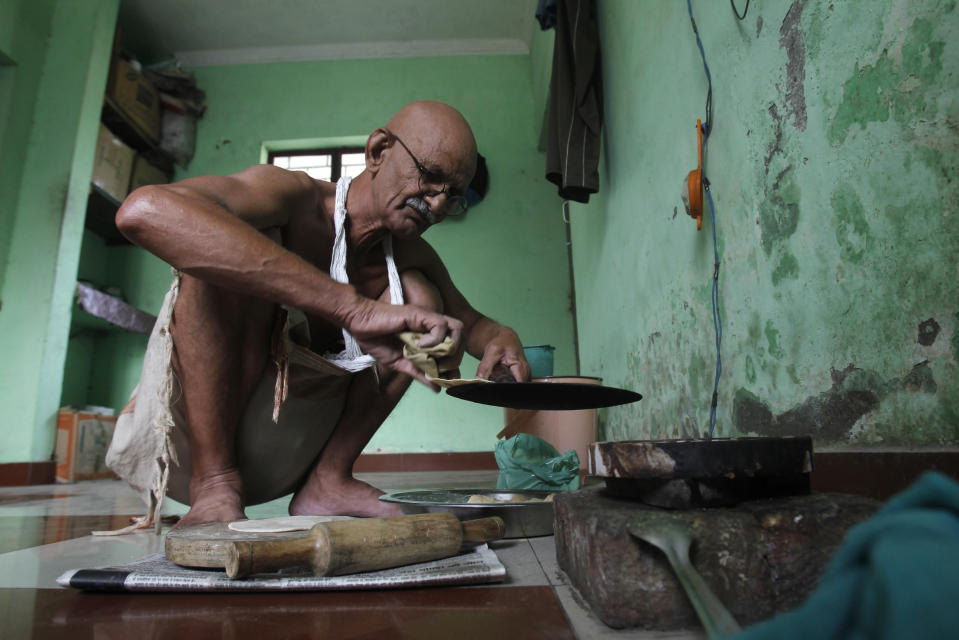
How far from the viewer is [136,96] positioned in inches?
175

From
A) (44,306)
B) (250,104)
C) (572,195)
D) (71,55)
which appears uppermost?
(250,104)

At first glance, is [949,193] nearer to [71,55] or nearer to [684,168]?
[684,168]

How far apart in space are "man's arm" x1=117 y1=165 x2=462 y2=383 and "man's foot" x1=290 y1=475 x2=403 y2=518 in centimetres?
55

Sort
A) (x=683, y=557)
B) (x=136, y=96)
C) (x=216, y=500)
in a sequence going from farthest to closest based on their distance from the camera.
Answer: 1. (x=136, y=96)
2. (x=216, y=500)
3. (x=683, y=557)

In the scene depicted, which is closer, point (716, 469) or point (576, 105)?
point (716, 469)

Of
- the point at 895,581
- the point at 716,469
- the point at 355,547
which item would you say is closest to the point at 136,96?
the point at 355,547

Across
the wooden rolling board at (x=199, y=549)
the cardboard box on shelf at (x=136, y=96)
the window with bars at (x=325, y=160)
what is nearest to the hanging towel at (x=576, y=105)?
the wooden rolling board at (x=199, y=549)

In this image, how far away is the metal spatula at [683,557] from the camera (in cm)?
47

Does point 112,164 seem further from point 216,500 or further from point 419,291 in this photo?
point 216,500

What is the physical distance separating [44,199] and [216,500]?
128 inches

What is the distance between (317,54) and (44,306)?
118 inches

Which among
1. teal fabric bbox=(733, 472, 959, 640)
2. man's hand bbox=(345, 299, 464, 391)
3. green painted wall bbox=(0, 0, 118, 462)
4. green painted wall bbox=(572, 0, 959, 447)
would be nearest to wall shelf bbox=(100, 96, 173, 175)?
green painted wall bbox=(0, 0, 118, 462)

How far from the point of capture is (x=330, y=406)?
155 cm

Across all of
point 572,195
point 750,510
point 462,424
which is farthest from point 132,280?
point 750,510
